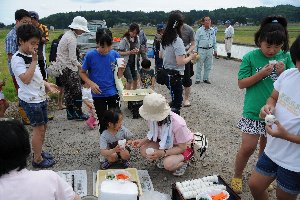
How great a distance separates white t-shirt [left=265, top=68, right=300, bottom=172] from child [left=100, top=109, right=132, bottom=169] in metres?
1.84

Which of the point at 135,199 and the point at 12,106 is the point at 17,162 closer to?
the point at 135,199

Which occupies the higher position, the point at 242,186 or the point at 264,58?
the point at 264,58

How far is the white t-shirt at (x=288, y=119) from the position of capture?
2109 mm

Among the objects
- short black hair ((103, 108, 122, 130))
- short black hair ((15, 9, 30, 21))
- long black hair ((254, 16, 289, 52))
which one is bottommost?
short black hair ((103, 108, 122, 130))

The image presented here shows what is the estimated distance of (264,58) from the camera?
2.87 m

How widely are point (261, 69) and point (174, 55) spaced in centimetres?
207

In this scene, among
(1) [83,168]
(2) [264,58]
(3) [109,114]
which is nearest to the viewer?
(2) [264,58]

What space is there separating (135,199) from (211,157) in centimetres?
176

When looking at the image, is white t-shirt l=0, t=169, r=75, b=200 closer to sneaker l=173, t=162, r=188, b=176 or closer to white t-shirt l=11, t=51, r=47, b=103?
white t-shirt l=11, t=51, r=47, b=103

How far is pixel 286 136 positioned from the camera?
2.04 metres

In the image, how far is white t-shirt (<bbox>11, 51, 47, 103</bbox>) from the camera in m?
3.34

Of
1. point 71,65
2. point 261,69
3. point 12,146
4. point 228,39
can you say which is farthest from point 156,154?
point 228,39

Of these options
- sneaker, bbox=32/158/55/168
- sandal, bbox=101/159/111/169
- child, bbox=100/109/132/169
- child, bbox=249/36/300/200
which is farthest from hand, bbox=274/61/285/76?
sneaker, bbox=32/158/55/168

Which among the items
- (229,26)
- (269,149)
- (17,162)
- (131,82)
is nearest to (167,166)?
(269,149)
